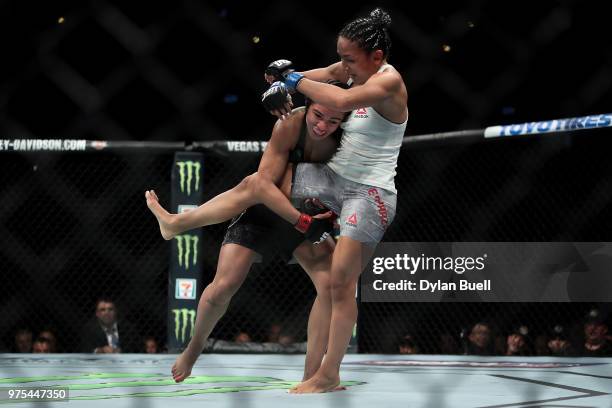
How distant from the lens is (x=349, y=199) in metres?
2.41

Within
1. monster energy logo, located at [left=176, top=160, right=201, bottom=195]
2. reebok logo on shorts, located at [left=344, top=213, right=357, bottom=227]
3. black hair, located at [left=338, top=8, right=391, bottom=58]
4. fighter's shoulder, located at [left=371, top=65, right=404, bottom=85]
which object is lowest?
reebok logo on shorts, located at [left=344, top=213, right=357, bottom=227]

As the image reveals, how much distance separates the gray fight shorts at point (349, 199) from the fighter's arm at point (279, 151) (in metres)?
0.05

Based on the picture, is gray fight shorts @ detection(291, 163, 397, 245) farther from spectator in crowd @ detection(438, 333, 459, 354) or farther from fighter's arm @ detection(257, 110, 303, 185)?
spectator in crowd @ detection(438, 333, 459, 354)

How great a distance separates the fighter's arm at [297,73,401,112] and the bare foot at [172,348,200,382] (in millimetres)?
796

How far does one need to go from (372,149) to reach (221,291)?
562mm

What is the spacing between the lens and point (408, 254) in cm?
390

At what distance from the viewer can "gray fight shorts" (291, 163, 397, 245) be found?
2.36 m

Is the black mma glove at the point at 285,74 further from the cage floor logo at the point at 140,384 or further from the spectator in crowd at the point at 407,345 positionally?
the spectator in crowd at the point at 407,345

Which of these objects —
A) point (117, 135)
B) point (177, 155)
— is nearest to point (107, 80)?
point (117, 135)

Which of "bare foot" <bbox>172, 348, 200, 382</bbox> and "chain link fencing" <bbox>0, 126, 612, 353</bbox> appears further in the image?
"chain link fencing" <bbox>0, 126, 612, 353</bbox>

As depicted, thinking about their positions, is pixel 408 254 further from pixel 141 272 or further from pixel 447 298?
pixel 141 272

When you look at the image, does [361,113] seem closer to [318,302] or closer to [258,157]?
[318,302]

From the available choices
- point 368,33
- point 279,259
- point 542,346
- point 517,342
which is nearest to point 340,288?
point 368,33

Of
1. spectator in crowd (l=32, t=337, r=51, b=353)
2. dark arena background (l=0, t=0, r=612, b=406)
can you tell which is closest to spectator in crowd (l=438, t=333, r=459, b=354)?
dark arena background (l=0, t=0, r=612, b=406)
